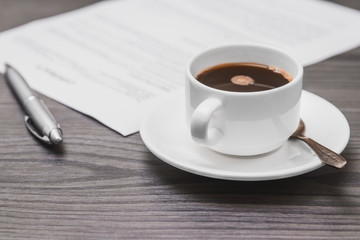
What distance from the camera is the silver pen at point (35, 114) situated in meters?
0.60

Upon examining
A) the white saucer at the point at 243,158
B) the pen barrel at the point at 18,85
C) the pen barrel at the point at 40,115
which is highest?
the white saucer at the point at 243,158

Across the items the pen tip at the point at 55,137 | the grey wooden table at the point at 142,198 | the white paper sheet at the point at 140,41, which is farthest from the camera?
the white paper sheet at the point at 140,41

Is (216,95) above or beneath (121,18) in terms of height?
above

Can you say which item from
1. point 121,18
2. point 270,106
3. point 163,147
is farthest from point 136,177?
point 121,18

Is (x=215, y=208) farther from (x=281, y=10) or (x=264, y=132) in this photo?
(x=281, y=10)

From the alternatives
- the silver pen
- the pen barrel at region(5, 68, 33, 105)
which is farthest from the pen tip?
the pen barrel at region(5, 68, 33, 105)

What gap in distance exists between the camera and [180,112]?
630mm

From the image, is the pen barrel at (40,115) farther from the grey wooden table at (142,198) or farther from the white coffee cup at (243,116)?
the white coffee cup at (243,116)

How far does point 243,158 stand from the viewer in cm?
54

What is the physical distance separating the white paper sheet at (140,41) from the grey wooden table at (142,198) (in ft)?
0.29

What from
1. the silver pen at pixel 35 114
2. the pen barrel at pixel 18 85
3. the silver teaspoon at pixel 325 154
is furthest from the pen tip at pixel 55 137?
the silver teaspoon at pixel 325 154

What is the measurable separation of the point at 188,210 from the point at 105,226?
0.08 metres

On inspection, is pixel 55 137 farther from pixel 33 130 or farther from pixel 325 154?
pixel 325 154

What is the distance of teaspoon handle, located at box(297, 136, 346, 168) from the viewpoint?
1.61ft
